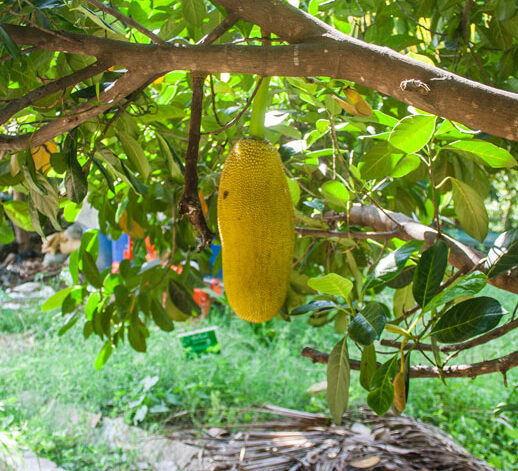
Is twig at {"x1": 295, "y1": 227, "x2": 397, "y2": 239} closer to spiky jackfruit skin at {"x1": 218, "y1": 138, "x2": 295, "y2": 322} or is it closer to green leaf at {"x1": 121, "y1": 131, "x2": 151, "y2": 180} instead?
spiky jackfruit skin at {"x1": 218, "y1": 138, "x2": 295, "y2": 322}

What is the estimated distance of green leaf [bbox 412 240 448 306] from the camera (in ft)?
1.59

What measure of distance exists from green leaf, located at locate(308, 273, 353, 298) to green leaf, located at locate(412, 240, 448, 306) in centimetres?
6

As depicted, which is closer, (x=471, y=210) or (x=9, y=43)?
(x=9, y=43)

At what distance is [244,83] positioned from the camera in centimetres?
82

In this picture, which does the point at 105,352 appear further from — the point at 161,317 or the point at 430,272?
the point at 430,272

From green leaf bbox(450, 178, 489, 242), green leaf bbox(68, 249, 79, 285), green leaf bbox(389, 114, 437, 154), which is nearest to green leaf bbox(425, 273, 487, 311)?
green leaf bbox(389, 114, 437, 154)

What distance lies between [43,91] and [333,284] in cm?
30

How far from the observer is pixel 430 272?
49 cm

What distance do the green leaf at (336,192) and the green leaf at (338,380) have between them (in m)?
0.23

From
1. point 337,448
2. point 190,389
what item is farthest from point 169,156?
point 190,389

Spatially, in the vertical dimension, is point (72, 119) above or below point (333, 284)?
above

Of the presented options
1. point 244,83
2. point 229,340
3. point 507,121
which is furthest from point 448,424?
point 507,121

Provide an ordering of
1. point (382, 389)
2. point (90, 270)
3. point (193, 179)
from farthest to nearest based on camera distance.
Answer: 1. point (90, 270)
2. point (193, 179)
3. point (382, 389)

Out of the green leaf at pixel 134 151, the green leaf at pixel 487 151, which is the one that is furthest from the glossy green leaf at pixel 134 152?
the green leaf at pixel 487 151
